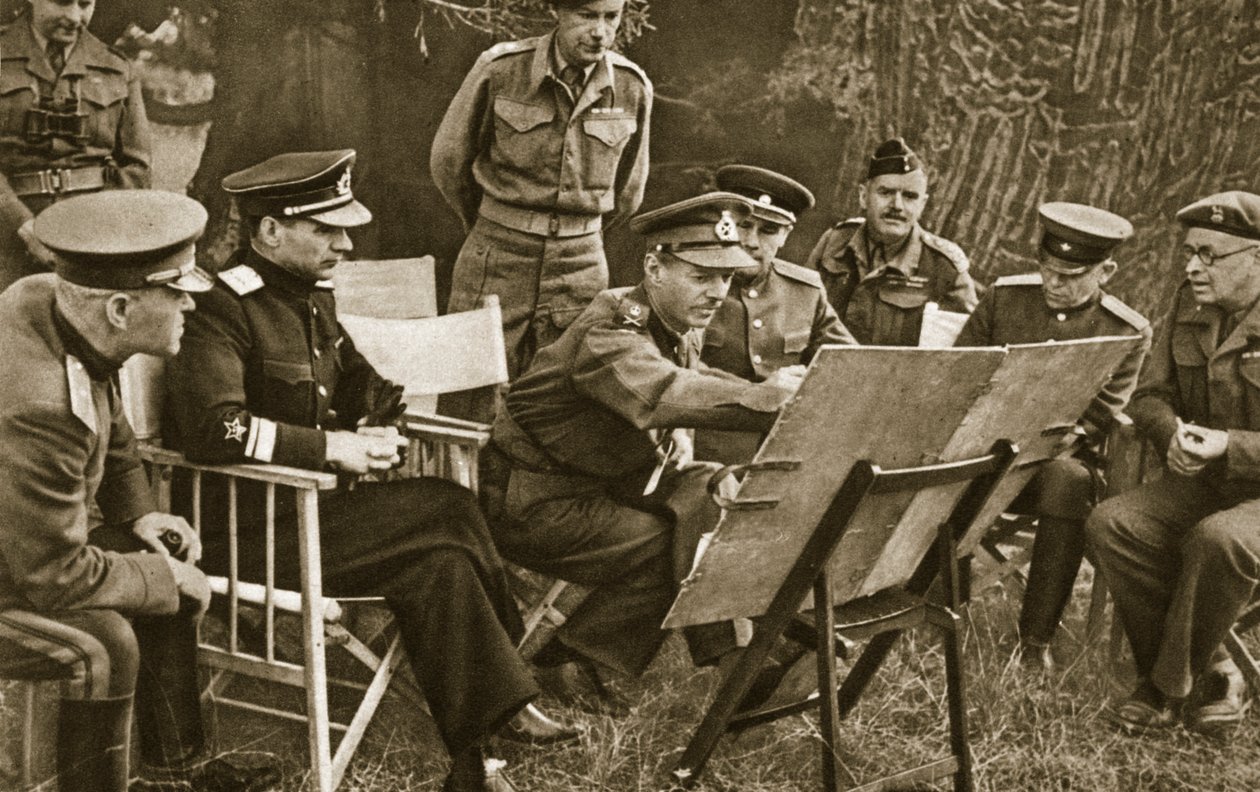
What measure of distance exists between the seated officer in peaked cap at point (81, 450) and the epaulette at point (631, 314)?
1211 mm

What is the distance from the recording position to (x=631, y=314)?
4.27 meters

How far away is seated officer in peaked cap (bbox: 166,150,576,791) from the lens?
159 inches

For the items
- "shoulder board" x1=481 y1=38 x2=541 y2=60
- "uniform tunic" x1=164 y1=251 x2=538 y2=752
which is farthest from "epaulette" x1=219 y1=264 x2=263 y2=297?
"shoulder board" x1=481 y1=38 x2=541 y2=60

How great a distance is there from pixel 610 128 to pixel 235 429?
7.80 feet

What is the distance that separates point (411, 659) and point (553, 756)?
23.6 inches

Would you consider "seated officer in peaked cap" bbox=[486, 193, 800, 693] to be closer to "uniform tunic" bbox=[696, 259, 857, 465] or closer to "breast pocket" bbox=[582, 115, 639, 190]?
"uniform tunic" bbox=[696, 259, 857, 465]

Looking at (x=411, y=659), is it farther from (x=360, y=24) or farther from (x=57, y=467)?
(x=360, y=24)

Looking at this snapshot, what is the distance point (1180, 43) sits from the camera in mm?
7285

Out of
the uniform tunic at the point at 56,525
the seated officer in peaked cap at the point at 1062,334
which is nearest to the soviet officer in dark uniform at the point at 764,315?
the seated officer in peaked cap at the point at 1062,334

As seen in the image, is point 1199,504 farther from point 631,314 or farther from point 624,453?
point 631,314

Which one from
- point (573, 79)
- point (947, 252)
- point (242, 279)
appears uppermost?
point (573, 79)

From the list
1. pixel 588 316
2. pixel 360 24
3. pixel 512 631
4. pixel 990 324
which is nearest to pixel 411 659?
pixel 512 631

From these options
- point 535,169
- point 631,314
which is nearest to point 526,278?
point 535,169

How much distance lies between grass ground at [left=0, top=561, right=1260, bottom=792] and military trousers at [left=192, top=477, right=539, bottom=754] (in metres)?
0.38
